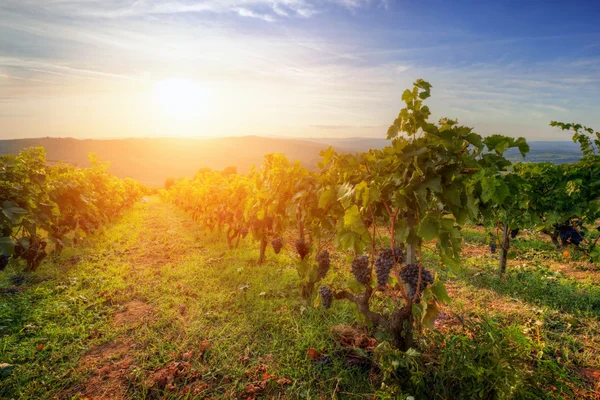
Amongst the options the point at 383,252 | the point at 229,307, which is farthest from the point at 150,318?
the point at 383,252

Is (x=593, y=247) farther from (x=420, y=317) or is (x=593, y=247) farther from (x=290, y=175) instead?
(x=290, y=175)

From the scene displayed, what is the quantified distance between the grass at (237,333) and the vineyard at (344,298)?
0.03 meters

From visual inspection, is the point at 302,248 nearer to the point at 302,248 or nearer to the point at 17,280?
the point at 302,248

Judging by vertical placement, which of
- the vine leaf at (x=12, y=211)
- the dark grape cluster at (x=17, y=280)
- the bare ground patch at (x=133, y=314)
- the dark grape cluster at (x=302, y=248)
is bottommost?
the bare ground patch at (x=133, y=314)

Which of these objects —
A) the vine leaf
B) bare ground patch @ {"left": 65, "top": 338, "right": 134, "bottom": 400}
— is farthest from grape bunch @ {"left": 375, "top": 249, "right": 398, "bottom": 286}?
the vine leaf

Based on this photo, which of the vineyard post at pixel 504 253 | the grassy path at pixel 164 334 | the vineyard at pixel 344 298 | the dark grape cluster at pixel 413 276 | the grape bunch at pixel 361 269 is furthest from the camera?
the vineyard post at pixel 504 253

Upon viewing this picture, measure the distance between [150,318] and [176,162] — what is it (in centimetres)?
10045

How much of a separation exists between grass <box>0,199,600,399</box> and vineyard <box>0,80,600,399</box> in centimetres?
3

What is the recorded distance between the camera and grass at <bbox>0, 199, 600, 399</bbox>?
3.39m

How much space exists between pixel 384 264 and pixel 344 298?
5.87 feet

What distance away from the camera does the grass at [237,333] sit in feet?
11.1

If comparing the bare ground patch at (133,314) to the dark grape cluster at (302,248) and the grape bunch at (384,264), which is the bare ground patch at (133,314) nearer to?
the dark grape cluster at (302,248)

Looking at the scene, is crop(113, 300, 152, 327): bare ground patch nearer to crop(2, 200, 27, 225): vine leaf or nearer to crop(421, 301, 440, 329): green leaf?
crop(2, 200, 27, 225): vine leaf

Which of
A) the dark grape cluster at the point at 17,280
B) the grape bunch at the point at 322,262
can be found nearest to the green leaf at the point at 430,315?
the grape bunch at the point at 322,262
